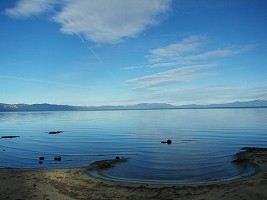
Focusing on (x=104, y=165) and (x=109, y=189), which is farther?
(x=104, y=165)

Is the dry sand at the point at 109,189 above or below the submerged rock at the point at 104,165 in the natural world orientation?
above

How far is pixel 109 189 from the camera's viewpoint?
24.3 m

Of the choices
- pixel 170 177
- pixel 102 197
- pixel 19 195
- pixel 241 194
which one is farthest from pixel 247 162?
pixel 19 195

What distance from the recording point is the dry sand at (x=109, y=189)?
70.0 ft

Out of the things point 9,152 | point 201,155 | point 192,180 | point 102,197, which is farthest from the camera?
point 9,152

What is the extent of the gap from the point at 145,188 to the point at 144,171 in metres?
9.12

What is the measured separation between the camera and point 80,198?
2162cm

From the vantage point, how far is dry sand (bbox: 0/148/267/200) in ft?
70.0

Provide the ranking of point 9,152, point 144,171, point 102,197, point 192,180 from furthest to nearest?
point 9,152
point 144,171
point 192,180
point 102,197

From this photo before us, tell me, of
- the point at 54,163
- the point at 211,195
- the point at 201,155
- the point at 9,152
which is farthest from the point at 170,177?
the point at 9,152

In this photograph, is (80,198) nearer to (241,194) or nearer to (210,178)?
(241,194)

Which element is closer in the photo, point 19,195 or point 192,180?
point 19,195

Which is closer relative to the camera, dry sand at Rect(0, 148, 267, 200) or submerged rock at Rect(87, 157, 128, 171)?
dry sand at Rect(0, 148, 267, 200)

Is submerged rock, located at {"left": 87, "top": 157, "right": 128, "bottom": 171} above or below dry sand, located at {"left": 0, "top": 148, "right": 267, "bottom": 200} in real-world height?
below
